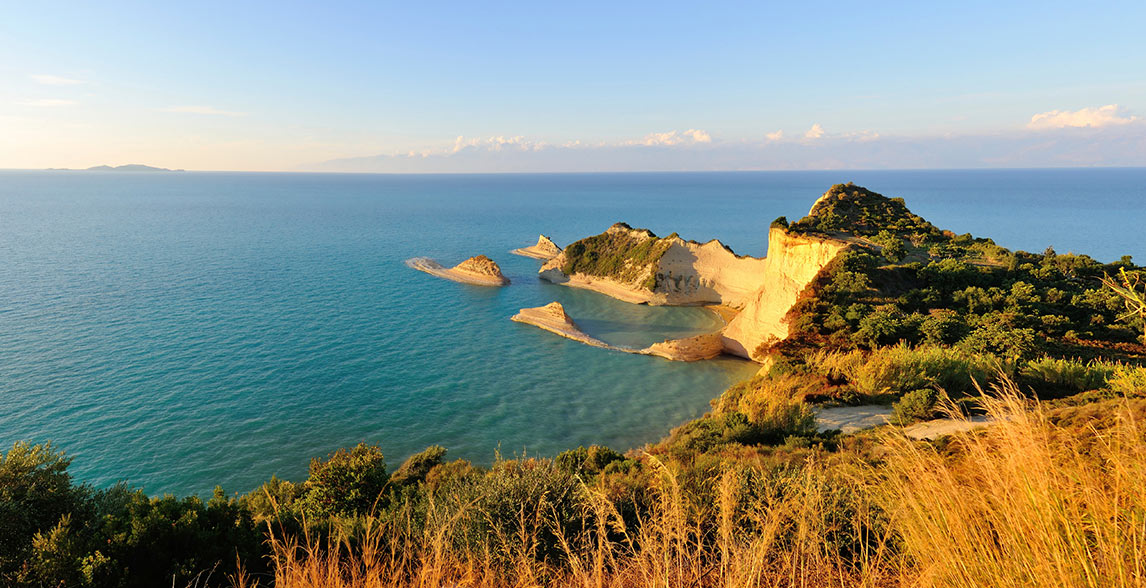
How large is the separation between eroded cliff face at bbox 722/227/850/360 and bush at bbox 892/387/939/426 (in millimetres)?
15264

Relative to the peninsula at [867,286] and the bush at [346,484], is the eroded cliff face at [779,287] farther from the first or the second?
the bush at [346,484]

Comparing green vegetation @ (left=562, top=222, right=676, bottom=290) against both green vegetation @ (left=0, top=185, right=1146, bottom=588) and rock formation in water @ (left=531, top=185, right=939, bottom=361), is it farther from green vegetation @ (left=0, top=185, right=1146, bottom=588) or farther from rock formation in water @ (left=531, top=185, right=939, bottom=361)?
green vegetation @ (left=0, top=185, right=1146, bottom=588)

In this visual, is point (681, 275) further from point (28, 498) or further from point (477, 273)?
point (28, 498)

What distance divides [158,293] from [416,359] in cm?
2887

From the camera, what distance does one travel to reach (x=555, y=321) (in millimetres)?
37875

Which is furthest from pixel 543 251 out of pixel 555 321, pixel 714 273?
pixel 555 321

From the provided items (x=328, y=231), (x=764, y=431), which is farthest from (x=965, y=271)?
(x=328, y=231)

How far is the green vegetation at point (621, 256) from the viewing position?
48188 millimetres

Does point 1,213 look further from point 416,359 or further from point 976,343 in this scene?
point 976,343

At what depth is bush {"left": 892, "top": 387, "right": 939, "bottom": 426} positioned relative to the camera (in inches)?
550

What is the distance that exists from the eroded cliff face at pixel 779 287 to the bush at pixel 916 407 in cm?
1526

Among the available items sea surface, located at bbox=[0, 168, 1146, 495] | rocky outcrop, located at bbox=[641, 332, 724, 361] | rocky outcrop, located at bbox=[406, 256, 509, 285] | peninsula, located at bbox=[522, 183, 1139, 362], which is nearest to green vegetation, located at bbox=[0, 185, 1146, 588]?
peninsula, located at bbox=[522, 183, 1139, 362]

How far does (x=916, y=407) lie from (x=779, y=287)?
18774 millimetres

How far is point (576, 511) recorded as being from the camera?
686cm
